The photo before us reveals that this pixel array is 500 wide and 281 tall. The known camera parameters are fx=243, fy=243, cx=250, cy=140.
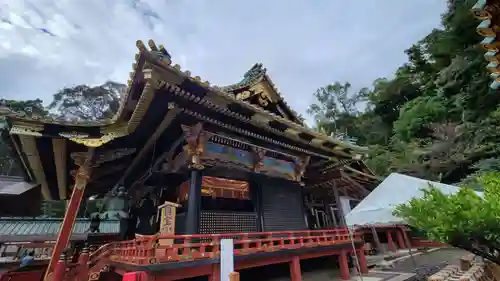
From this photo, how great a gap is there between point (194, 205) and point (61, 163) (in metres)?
4.87

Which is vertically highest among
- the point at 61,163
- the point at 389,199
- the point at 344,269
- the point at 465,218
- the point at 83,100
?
the point at 83,100

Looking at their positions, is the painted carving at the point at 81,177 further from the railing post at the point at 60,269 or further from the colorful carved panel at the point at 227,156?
the colorful carved panel at the point at 227,156

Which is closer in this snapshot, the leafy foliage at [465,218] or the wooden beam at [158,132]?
the leafy foliage at [465,218]

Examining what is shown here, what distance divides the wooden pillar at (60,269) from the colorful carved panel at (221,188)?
3.41 metres

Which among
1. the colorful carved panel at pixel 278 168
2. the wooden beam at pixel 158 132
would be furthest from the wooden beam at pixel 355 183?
the wooden beam at pixel 158 132

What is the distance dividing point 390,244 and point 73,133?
17.9 m

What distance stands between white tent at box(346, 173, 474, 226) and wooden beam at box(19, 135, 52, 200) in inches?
348

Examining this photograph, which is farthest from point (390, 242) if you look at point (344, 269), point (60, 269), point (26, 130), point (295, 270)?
point (26, 130)

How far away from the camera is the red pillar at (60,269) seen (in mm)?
6457

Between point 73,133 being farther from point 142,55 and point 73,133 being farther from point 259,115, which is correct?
point 259,115

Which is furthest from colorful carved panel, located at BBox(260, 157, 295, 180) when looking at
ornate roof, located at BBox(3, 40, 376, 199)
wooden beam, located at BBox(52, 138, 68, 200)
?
wooden beam, located at BBox(52, 138, 68, 200)

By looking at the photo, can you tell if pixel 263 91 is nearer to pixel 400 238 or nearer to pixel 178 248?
pixel 178 248

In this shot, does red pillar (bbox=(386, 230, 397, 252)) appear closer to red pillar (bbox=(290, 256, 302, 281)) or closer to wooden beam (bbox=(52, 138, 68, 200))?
red pillar (bbox=(290, 256, 302, 281))

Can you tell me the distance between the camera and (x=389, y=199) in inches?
A: 271
